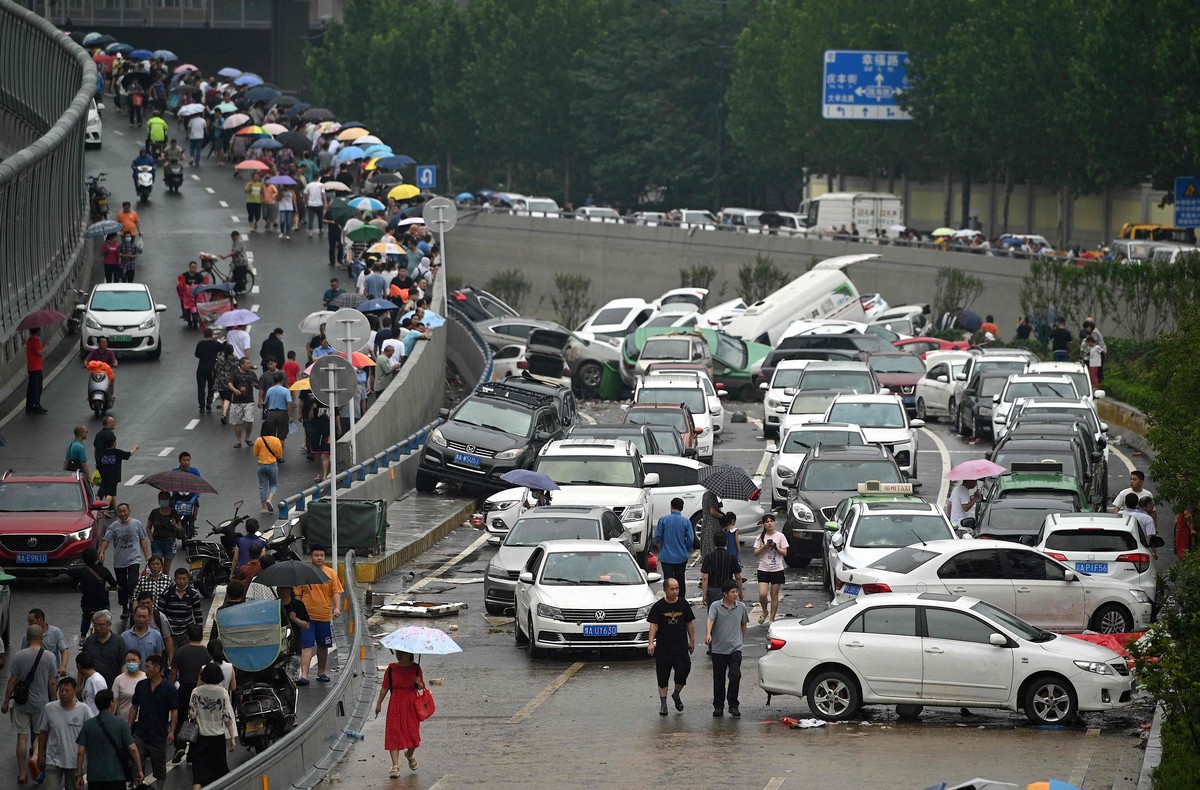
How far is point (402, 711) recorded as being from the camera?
680 inches

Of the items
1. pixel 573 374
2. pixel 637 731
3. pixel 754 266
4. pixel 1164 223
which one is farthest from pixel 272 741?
pixel 1164 223

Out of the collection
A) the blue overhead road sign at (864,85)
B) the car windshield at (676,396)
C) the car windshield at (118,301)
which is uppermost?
the blue overhead road sign at (864,85)

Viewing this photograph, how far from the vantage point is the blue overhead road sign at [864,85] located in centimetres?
7438

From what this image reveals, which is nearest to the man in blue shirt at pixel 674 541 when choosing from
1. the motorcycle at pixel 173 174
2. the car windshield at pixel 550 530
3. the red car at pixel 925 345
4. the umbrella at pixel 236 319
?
the car windshield at pixel 550 530

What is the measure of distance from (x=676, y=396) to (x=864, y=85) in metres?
38.6

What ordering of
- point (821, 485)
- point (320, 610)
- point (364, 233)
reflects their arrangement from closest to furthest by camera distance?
point (320, 610) → point (821, 485) → point (364, 233)

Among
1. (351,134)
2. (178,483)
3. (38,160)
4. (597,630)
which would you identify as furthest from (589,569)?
(351,134)

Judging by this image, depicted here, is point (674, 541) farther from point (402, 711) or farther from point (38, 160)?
point (38, 160)

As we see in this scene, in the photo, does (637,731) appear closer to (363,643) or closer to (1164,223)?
(363,643)

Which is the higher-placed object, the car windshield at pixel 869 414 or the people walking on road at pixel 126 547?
the car windshield at pixel 869 414

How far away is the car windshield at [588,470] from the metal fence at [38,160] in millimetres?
10488

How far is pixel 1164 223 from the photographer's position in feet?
255

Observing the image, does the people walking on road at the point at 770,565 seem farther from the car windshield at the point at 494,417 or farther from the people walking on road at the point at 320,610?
the car windshield at the point at 494,417

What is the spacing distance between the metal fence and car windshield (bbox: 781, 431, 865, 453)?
44.8 ft
